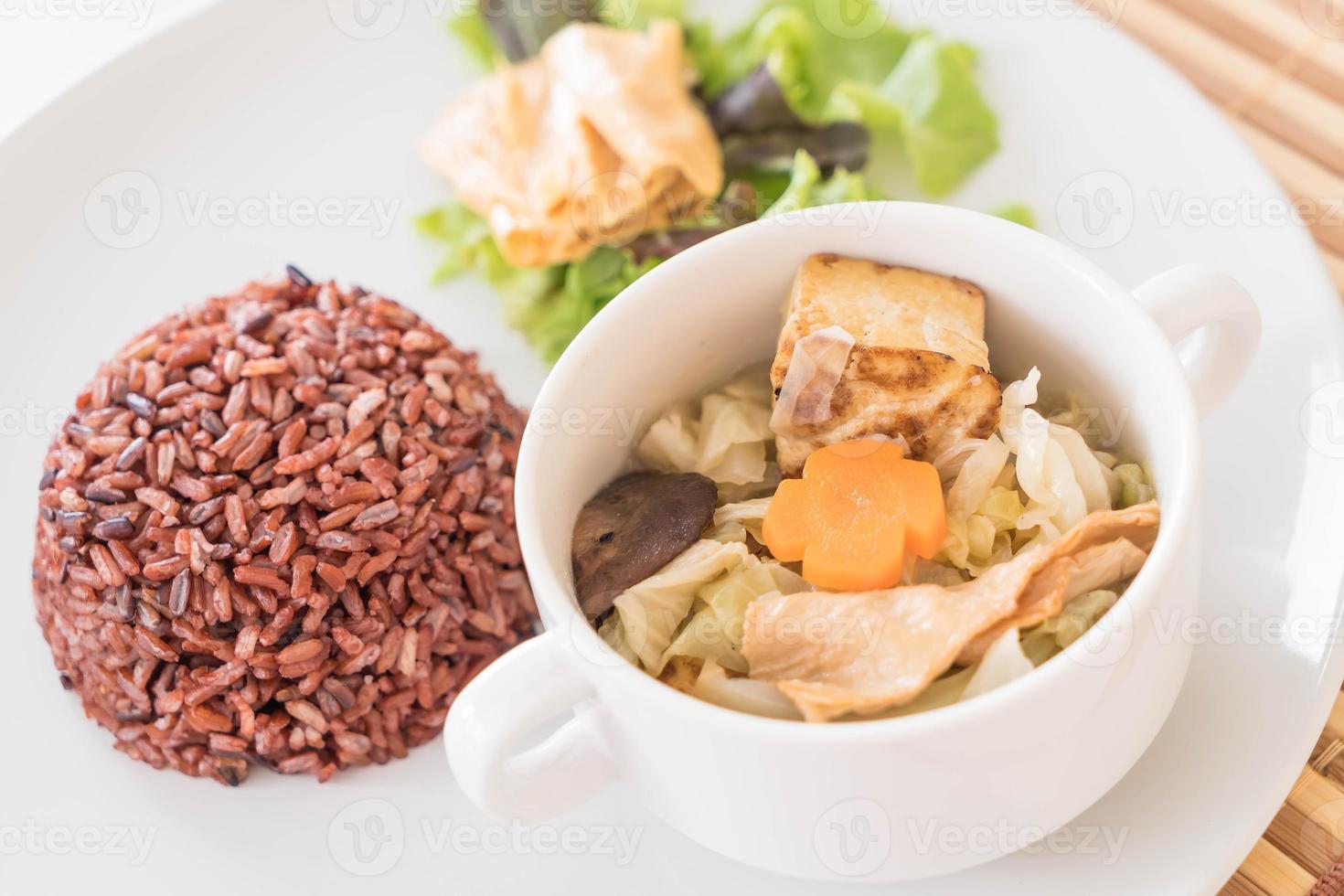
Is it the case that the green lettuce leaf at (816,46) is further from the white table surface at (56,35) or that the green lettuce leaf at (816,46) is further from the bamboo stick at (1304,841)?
the white table surface at (56,35)

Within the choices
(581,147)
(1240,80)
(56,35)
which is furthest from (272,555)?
(56,35)

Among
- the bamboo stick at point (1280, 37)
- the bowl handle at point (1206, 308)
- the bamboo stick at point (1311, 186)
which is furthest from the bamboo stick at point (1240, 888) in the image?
the bamboo stick at point (1280, 37)

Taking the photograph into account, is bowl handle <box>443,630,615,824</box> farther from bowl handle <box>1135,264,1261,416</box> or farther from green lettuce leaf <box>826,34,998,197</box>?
green lettuce leaf <box>826,34,998,197</box>

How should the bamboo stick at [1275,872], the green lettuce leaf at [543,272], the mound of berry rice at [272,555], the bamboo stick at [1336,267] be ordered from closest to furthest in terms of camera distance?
the bamboo stick at [1275,872] < the mound of berry rice at [272,555] < the bamboo stick at [1336,267] < the green lettuce leaf at [543,272]

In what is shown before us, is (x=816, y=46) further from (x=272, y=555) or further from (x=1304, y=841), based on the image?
(x=1304, y=841)

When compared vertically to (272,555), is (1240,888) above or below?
below

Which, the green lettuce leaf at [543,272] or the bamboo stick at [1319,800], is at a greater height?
the green lettuce leaf at [543,272]

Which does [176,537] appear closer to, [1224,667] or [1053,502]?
[1053,502]

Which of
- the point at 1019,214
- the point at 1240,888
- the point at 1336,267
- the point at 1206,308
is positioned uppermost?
the point at 1206,308
